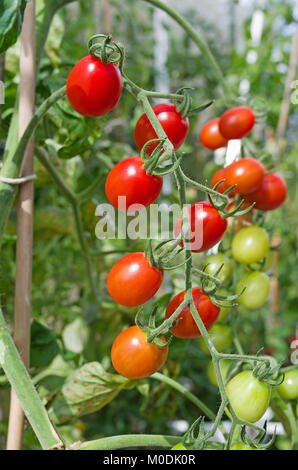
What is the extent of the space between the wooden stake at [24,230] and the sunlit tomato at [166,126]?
5.7 inches

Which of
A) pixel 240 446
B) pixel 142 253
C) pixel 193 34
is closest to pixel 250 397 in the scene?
pixel 240 446

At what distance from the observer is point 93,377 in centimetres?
60

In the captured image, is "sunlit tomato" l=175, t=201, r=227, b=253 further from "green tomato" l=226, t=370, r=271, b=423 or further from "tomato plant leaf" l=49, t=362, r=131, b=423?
"tomato plant leaf" l=49, t=362, r=131, b=423

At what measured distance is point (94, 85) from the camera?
415mm

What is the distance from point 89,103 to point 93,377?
1.06 feet

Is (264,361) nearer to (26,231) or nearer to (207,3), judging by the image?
(26,231)

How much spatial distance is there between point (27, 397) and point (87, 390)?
18 centimetres

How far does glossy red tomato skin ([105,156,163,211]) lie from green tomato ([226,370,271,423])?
182 millimetres

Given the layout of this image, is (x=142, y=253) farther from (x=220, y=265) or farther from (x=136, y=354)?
(x=220, y=265)

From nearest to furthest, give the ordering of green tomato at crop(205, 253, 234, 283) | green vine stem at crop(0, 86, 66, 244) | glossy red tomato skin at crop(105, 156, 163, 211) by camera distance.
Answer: glossy red tomato skin at crop(105, 156, 163, 211) → green vine stem at crop(0, 86, 66, 244) → green tomato at crop(205, 253, 234, 283)

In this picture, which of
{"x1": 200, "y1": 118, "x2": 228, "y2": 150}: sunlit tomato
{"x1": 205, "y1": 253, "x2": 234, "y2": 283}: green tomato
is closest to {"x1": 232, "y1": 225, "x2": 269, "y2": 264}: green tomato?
{"x1": 205, "y1": 253, "x2": 234, "y2": 283}: green tomato

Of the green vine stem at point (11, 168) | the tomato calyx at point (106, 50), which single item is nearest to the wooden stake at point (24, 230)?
the green vine stem at point (11, 168)

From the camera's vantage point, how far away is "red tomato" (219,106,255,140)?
60 centimetres

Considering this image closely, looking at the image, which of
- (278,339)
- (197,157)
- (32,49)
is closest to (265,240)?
(32,49)
